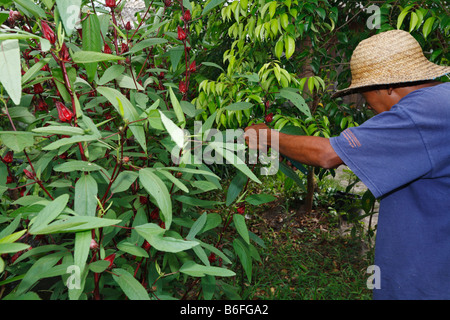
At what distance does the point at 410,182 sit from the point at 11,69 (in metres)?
1.13

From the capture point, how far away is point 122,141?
736 mm

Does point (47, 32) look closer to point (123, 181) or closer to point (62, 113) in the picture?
point (62, 113)

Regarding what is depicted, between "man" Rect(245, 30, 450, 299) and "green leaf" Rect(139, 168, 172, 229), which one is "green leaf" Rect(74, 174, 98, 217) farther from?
"man" Rect(245, 30, 450, 299)

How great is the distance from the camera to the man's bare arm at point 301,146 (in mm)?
1120

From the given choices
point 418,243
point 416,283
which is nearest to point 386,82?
point 418,243

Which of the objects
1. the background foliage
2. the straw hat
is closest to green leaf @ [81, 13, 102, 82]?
the background foliage

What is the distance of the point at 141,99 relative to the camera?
0.99 m

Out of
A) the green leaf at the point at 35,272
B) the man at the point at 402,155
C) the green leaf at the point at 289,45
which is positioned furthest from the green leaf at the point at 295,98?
the green leaf at the point at 35,272

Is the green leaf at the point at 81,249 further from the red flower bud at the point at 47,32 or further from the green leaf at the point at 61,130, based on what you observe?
the red flower bud at the point at 47,32

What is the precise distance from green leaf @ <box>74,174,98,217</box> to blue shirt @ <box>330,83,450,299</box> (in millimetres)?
718

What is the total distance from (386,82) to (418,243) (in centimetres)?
54

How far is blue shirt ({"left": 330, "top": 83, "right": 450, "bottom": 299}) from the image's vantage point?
1.01m

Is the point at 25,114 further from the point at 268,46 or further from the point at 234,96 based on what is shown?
the point at 268,46

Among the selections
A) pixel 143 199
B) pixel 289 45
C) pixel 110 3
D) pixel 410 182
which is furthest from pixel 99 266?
pixel 289 45
